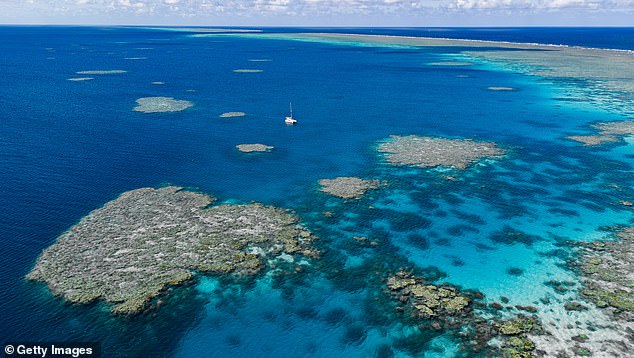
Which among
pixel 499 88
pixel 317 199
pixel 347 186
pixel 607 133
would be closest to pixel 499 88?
pixel 499 88

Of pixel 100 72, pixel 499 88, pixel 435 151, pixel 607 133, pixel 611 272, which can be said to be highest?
pixel 499 88

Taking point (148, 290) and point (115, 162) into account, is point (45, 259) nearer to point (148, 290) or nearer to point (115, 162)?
point (148, 290)

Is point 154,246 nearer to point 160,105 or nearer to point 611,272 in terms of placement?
point 611,272

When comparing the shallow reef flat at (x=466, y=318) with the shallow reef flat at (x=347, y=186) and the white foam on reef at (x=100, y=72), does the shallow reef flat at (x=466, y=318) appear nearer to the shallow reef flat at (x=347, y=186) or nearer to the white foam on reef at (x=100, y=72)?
the shallow reef flat at (x=347, y=186)

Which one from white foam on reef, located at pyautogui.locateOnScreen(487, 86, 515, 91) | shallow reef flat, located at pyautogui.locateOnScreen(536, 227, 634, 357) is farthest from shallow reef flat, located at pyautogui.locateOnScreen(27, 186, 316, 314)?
white foam on reef, located at pyautogui.locateOnScreen(487, 86, 515, 91)

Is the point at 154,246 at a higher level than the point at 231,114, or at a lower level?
lower

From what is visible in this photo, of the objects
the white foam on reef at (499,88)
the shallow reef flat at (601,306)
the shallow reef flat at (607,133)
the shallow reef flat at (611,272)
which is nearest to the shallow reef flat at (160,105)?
the shallow reef flat at (607,133)

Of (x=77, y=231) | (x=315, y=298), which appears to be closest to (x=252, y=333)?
(x=315, y=298)

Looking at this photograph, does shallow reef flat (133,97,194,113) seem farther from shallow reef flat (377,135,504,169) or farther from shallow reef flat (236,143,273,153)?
shallow reef flat (377,135,504,169)
